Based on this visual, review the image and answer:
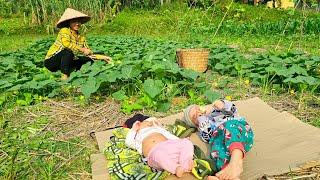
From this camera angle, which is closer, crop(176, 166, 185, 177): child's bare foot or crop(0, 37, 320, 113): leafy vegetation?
crop(176, 166, 185, 177): child's bare foot

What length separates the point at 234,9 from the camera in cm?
1611

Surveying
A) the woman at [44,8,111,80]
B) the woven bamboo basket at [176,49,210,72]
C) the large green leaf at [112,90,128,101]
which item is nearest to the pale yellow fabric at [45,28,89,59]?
the woman at [44,8,111,80]

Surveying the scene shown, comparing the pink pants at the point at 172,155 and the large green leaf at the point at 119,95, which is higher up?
the pink pants at the point at 172,155

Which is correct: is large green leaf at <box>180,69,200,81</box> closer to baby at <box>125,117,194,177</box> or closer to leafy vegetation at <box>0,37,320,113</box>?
leafy vegetation at <box>0,37,320,113</box>

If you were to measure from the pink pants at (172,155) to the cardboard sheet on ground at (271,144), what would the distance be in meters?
0.14

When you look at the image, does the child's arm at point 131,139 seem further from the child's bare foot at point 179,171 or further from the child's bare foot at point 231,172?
the child's bare foot at point 231,172

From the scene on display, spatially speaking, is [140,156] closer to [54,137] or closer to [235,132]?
[235,132]

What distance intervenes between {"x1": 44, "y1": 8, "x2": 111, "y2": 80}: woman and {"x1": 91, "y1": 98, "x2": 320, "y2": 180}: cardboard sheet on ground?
256 cm

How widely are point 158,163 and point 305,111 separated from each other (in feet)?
5.76

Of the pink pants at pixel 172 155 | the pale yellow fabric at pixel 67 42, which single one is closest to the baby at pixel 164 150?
the pink pants at pixel 172 155

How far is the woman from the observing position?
576 centimetres

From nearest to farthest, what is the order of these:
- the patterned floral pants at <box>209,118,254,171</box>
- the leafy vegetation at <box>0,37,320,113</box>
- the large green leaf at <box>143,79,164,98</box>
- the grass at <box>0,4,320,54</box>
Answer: the patterned floral pants at <box>209,118,254,171</box> → the large green leaf at <box>143,79,164,98</box> → the leafy vegetation at <box>0,37,320,113</box> → the grass at <box>0,4,320,54</box>

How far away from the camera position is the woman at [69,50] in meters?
5.76

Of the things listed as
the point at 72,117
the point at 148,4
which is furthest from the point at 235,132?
the point at 148,4
